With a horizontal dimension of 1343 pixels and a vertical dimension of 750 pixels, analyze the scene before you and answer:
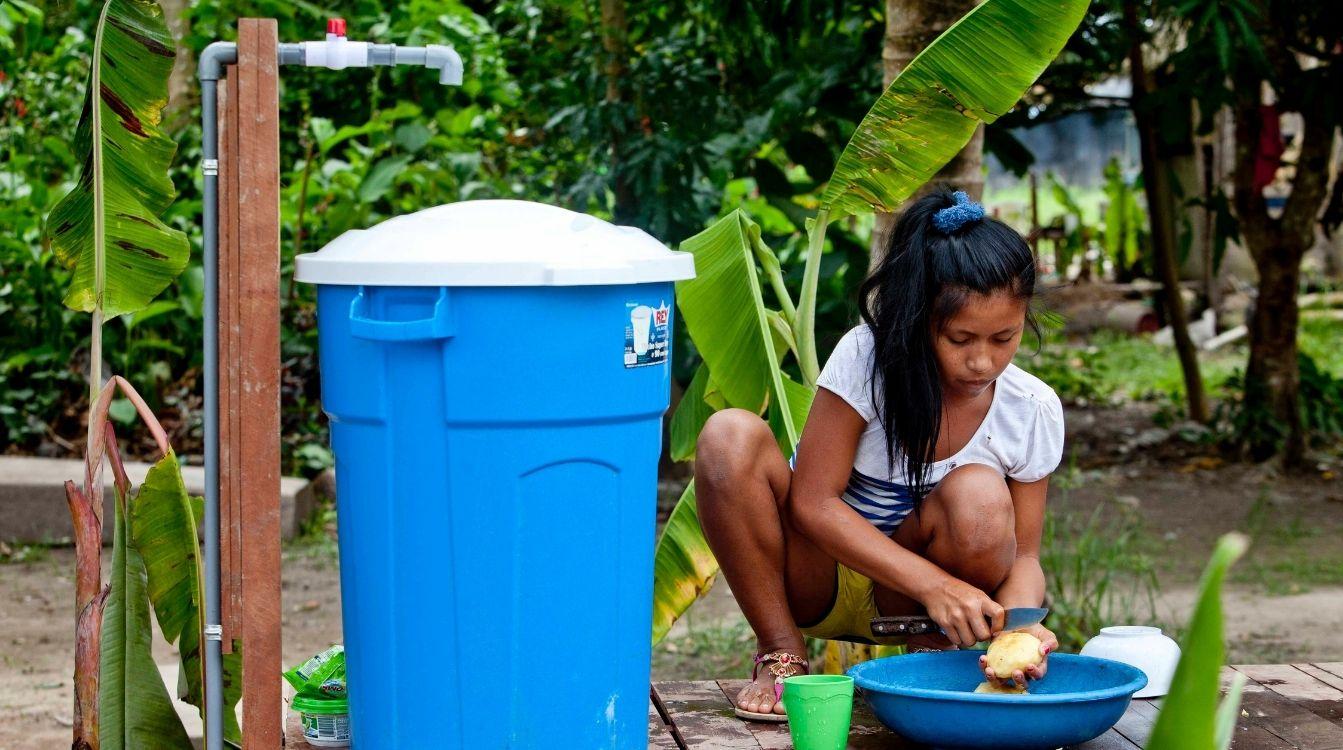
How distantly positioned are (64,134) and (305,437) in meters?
2.12

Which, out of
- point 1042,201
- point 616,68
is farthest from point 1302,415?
point 1042,201

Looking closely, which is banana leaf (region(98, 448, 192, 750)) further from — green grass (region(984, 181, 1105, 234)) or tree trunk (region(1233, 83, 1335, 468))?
green grass (region(984, 181, 1105, 234))

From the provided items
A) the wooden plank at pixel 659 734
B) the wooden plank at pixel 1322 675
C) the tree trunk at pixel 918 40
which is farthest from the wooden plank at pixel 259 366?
the wooden plank at pixel 1322 675

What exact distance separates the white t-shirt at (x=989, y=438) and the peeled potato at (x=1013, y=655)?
375 millimetres

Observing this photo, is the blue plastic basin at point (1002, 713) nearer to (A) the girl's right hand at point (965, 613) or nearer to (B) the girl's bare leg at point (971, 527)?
(A) the girl's right hand at point (965, 613)

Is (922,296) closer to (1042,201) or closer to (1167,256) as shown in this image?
(1167,256)

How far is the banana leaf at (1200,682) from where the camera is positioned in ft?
2.27

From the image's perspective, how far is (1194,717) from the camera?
2.34 ft

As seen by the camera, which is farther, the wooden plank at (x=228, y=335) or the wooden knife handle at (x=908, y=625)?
the wooden knife handle at (x=908, y=625)

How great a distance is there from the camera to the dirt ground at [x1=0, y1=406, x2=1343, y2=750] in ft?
12.4

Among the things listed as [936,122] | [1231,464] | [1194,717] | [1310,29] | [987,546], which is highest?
[1310,29]

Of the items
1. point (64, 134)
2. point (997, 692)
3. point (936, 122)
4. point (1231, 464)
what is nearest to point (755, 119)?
point (936, 122)

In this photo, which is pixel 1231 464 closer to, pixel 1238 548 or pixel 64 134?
pixel 64 134

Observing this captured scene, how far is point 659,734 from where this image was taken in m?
2.27
